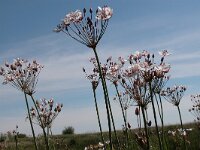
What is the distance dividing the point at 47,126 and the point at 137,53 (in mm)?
4090

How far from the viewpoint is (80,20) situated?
25.4 feet

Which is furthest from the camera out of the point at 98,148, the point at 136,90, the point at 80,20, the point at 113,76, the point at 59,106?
the point at 59,106

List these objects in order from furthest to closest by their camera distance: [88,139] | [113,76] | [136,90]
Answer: [88,139]
[113,76]
[136,90]

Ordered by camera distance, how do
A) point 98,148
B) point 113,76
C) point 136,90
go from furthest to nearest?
point 98,148 < point 113,76 < point 136,90

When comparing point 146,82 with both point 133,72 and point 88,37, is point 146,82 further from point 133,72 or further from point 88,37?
point 88,37

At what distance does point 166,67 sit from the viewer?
6613mm

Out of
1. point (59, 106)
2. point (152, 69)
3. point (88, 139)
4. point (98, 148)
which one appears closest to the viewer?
point (152, 69)

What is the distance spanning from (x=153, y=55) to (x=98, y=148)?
389cm

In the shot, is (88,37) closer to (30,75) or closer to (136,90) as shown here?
(136,90)

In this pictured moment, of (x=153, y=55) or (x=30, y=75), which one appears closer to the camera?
(x=153, y=55)

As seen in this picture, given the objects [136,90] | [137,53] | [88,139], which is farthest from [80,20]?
[88,139]

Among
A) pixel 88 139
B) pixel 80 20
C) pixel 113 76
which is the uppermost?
pixel 80 20

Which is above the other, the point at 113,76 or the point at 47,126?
the point at 113,76

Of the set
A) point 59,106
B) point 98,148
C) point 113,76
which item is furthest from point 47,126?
point 113,76
